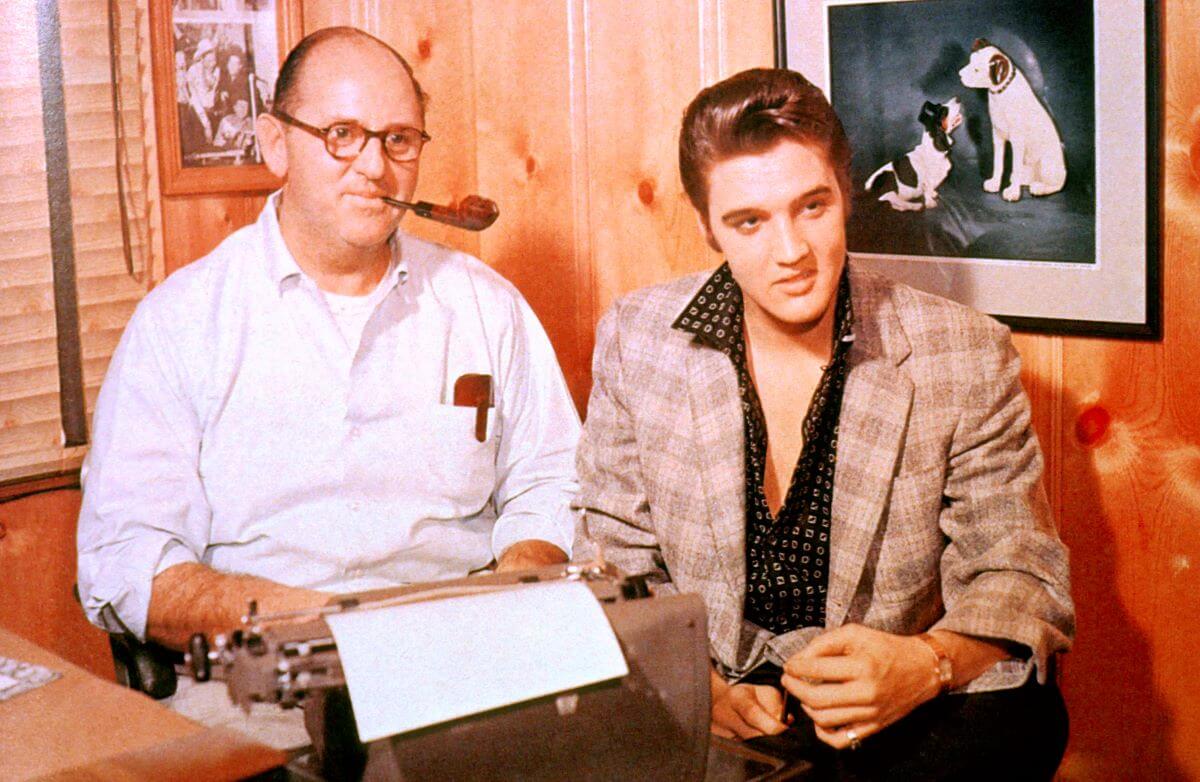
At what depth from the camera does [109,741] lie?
1.20m

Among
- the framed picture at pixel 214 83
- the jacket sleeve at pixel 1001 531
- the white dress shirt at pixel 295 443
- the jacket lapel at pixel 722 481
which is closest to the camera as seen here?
the jacket sleeve at pixel 1001 531

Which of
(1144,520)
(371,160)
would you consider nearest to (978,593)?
(1144,520)

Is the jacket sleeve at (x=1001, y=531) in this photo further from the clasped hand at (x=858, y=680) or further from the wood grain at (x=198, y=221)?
the wood grain at (x=198, y=221)

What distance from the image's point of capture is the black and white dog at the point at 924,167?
6.36 ft

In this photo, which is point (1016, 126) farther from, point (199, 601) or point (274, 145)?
point (199, 601)

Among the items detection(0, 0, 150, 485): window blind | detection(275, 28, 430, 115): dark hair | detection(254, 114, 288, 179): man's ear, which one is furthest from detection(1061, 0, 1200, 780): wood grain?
detection(0, 0, 150, 485): window blind

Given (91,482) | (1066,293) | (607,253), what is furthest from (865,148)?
(91,482)

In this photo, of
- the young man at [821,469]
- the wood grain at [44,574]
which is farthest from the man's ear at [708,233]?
the wood grain at [44,574]

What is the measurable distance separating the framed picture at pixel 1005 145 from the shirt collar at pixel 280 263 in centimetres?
67

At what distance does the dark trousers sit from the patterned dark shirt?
0.17m

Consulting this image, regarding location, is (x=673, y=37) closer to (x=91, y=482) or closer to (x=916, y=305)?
(x=916, y=305)

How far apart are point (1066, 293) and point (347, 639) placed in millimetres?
1225

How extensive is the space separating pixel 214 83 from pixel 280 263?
423mm

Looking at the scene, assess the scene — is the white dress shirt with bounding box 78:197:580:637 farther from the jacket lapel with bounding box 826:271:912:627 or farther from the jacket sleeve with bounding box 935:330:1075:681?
the jacket sleeve with bounding box 935:330:1075:681
